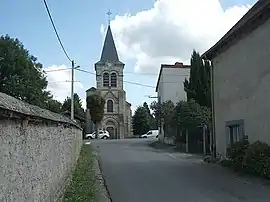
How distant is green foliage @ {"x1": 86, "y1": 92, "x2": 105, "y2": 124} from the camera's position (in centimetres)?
6900

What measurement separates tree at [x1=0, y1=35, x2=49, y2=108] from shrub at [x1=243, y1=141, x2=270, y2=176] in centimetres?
3704

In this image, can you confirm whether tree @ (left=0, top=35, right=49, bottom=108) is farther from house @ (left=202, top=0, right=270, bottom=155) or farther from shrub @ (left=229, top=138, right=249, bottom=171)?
shrub @ (left=229, top=138, right=249, bottom=171)

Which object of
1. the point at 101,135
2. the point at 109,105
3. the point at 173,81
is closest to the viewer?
the point at 173,81

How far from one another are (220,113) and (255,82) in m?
5.41

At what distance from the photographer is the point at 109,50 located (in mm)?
76375

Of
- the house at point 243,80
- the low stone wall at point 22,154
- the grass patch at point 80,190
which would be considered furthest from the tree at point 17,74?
the low stone wall at point 22,154

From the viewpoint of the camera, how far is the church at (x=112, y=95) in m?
72.1

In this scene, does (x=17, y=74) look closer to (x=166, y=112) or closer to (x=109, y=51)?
(x=166, y=112)

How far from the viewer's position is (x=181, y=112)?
1337 inches

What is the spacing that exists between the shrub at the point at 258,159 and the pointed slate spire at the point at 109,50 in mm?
60205

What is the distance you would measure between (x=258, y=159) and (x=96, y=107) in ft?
182

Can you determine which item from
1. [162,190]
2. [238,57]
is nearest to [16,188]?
[162,190]

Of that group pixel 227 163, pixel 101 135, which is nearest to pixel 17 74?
pixel 101 135

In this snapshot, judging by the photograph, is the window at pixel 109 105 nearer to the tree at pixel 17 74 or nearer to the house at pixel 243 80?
the tree at pixel 17 74
